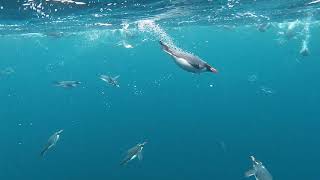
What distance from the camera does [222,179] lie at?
27484 millimetres

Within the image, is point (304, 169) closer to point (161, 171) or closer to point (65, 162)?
point (161, 171)

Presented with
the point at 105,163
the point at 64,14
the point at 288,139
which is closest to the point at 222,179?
the point at 105,163

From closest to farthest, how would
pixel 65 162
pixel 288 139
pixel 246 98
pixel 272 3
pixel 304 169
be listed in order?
pixel 272 3
pixel 65 162
pixel 304 169
pixel 288 139
pixel 246 98

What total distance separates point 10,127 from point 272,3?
A: 131 ft

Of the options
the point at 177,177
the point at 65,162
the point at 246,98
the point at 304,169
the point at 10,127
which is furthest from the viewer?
the point at 246,98

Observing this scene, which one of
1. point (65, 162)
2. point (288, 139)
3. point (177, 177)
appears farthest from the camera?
point (288, 139)

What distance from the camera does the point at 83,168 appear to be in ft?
91.5

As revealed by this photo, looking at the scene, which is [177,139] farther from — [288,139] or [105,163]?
[288,139]

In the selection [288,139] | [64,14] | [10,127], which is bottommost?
[10,127]

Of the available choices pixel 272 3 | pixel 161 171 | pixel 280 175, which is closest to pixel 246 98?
pixel 280 175

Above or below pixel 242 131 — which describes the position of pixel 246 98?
below

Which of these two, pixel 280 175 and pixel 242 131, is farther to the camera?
pixel 242 131

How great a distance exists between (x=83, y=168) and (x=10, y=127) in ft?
81.0

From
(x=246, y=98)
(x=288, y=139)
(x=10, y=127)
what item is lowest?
(x=246, y=98)
